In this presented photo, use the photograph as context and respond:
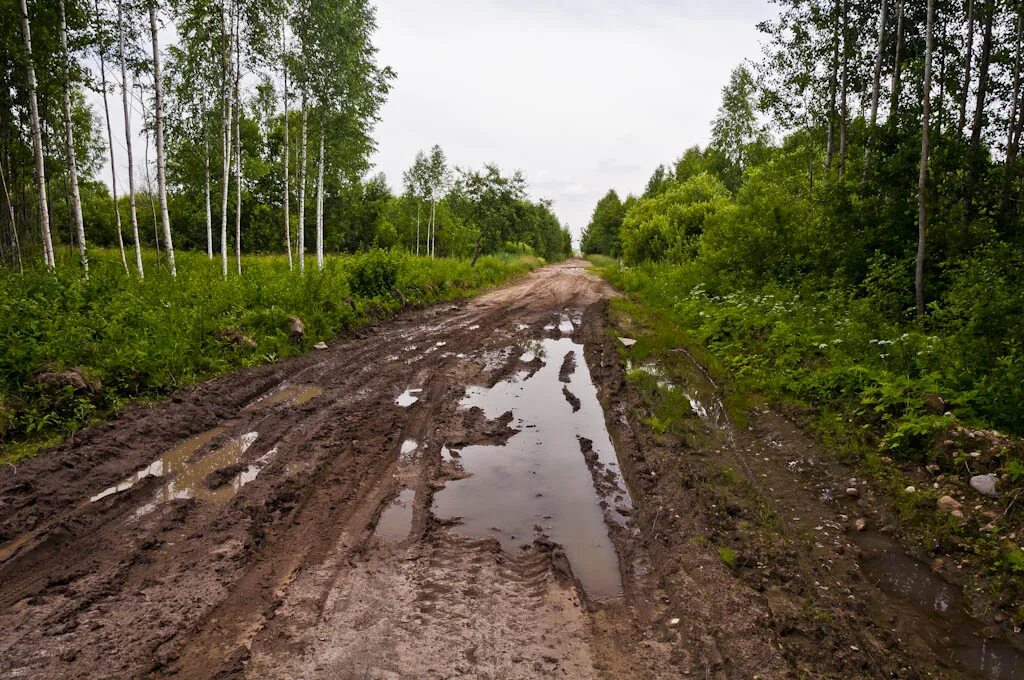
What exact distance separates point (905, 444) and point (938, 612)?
2408 millimetres

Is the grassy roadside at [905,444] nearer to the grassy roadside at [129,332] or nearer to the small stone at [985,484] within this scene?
the small stone at [985,484]

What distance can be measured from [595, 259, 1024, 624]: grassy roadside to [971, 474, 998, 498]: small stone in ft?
A: 0.15

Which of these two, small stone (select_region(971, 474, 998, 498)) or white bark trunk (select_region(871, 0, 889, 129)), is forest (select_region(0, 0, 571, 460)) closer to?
small stone (select_region(971, 474, 998, 498))

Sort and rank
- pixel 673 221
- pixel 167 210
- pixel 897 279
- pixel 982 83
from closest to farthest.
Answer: pixel 897 279 → pixel 982 83 → pixel 167 210 → pixel 673 221

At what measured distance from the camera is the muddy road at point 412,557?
280 cm

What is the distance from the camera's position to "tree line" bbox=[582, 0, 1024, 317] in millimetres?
9742

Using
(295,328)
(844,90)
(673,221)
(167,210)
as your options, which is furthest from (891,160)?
(167,210)

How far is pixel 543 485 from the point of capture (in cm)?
503

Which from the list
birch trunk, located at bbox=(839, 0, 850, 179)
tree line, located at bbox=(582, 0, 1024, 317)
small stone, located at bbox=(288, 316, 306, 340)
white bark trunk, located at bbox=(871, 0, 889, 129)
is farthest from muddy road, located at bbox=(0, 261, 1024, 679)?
white bark trunk, located at bbox=(871, 0, 889, 129)

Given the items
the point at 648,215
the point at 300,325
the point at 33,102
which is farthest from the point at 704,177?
the point at 33,102

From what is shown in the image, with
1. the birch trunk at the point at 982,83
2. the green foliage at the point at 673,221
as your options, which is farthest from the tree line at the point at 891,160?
the green foliage at the point at 673,221

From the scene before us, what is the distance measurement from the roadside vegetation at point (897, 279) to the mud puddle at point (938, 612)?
313 millimetres

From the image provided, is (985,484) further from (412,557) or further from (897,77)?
(897,77)

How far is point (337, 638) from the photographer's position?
287cm
